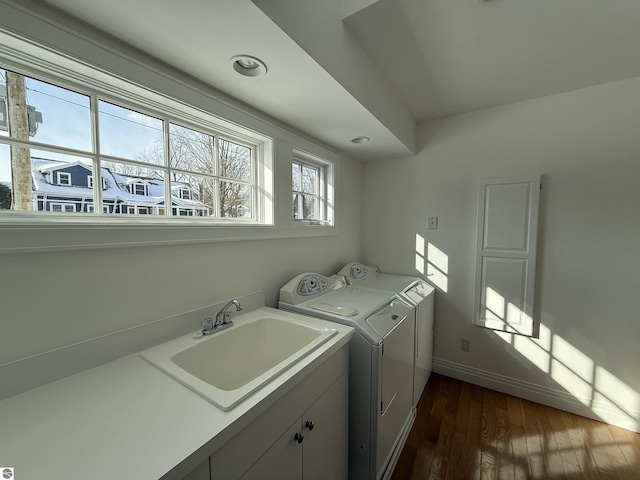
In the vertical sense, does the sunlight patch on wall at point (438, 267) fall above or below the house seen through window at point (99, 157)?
below

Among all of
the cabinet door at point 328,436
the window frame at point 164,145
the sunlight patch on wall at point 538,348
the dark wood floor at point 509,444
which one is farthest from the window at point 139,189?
the sunlight patch on wall at point 538,348

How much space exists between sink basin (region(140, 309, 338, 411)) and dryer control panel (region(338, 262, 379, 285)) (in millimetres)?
876

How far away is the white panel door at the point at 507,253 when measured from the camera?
6.27 feet

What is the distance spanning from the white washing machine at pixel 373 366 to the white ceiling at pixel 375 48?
1.12 metres

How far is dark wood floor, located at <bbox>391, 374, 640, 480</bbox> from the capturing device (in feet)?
4.67

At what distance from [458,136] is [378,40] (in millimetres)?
1262

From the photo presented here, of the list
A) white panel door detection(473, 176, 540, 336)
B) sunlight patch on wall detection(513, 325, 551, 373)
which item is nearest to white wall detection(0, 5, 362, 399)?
white panel door detection(473, 176, 540, 336)

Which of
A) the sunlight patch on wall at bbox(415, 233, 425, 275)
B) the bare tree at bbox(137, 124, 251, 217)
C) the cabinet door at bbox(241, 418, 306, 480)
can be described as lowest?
the cabinet door at bbox(241, 418, 306, 480)

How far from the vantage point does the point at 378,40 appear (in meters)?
1.33

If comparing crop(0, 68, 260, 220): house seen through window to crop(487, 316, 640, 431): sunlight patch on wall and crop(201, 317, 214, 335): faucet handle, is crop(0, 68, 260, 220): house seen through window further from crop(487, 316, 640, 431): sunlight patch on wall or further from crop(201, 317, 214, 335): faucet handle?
crop(487, 316, 640, 431): sunlight patch on wall

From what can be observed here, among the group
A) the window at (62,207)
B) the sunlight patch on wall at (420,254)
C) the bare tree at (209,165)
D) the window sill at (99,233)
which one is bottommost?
the sunlight patch on wall at (420,254)

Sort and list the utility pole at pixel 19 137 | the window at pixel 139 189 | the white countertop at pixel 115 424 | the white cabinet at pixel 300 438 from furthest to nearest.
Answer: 1. the window at pixel 139 189
2. the utility pole at pixel 19 137
3. the white cabinet at pixel 300 438
4. the white countertop at pixel 115 424

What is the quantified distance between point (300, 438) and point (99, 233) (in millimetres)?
1042

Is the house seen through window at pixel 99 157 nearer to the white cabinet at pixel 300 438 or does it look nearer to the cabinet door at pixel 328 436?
the white cabinet at pixel 300 438
